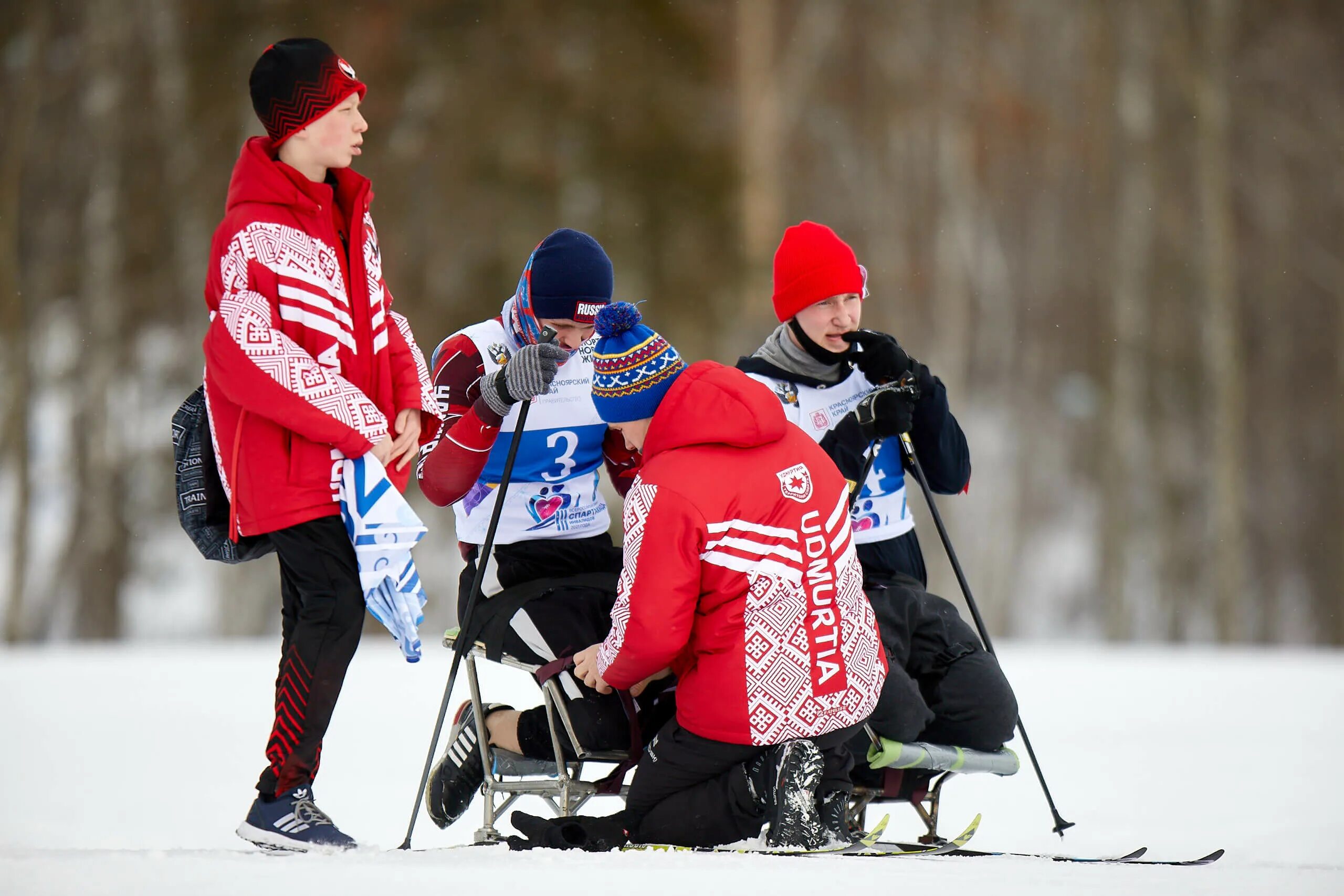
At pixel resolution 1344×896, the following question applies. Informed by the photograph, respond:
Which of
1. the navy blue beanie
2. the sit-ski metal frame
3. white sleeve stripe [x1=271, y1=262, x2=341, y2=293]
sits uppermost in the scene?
the navy blue beanie

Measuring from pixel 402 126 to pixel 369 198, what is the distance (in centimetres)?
998

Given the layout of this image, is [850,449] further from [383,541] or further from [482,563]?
[383,541]

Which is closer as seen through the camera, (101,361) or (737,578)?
(737,578)

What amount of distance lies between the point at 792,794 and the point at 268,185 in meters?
1.64

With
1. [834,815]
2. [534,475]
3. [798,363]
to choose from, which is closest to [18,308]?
[534,475]

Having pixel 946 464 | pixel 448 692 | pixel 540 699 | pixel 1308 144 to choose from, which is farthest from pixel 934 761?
pixel 1308 144

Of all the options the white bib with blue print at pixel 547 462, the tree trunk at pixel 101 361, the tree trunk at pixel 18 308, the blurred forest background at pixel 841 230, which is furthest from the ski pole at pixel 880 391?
the tree trunk at pixel 18 308

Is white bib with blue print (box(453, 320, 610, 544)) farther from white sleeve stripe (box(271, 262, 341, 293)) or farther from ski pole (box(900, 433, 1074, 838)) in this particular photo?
ski pole (box(900, 433, 1074, 838))

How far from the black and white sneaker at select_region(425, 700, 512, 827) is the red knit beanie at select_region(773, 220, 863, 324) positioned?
1258mm

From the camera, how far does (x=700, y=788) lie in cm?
305

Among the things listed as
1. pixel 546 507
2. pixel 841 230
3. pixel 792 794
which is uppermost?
pixel 841 230

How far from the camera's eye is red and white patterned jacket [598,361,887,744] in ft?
9.47

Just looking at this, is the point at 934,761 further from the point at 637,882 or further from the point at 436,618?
the point at 436,618

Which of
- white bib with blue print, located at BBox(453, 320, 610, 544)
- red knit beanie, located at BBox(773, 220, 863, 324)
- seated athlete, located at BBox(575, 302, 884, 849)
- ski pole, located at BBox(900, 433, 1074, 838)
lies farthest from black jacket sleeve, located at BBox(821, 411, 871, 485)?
white bib with blue print, located at BBox(453, 320, 610, 544)
